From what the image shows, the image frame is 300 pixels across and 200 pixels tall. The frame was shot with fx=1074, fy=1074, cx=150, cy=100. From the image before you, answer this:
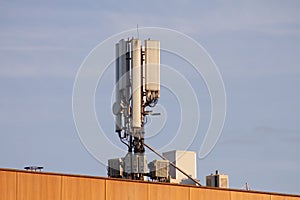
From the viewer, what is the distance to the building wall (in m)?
32.8

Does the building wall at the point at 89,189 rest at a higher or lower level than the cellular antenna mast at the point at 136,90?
lower

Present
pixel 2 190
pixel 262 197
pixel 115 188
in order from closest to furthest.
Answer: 1. pixel 2 190
2. pixel 115 188
3. pixel 262 197

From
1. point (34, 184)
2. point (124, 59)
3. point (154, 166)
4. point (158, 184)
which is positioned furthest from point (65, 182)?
point (124, 59)

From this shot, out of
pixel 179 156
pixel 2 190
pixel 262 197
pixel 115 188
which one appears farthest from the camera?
pixel 179 156

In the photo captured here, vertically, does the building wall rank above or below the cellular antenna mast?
below

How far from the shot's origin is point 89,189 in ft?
113

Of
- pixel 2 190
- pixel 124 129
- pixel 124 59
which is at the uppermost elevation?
pixel 124 59

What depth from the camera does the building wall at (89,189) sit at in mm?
32750

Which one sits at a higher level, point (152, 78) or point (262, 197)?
point (152, 78)

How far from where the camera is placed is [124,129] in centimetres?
4338

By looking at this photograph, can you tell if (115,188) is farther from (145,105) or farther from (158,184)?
(145,105)

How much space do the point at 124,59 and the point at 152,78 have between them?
161 centimetres

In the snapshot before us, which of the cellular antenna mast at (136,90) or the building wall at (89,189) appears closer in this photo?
the building wall at (89,189)

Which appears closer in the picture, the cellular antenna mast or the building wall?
the building wall
